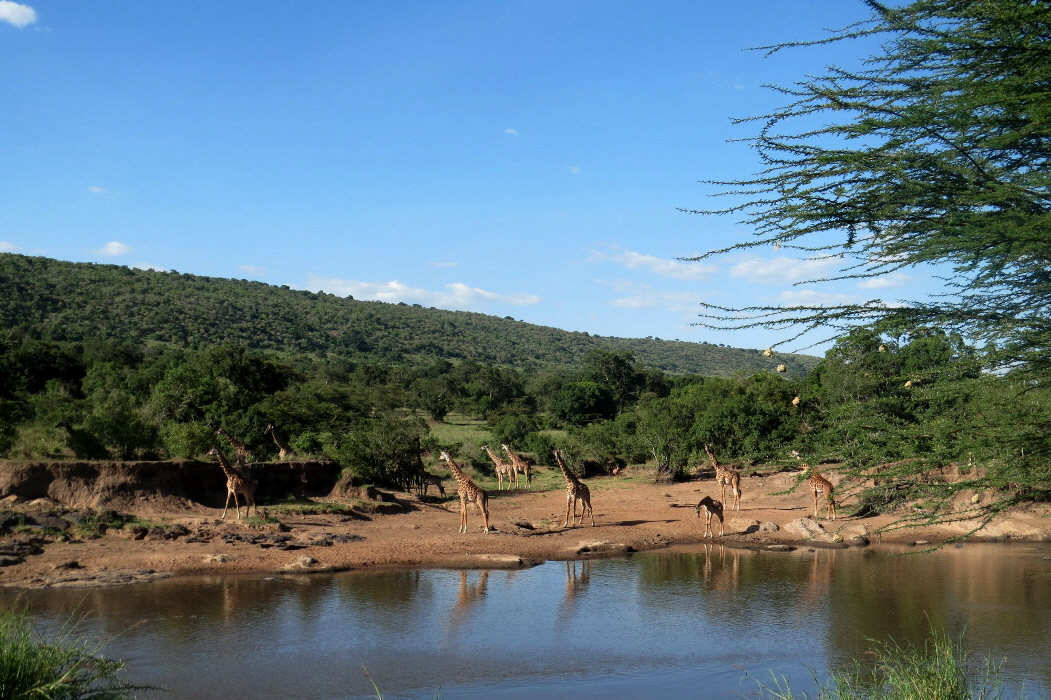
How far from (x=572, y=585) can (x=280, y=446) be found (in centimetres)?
1121

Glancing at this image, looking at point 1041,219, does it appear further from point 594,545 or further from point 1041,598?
point 594,545

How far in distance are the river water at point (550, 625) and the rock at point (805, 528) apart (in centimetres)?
311

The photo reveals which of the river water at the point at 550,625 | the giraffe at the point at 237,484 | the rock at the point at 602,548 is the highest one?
the giraffe at the point at 237,484

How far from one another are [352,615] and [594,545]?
6.83m

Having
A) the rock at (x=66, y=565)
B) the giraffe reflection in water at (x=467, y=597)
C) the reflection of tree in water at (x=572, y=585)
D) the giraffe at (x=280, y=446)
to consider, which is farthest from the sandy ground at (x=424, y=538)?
the giraffe at (x=280, y=446)

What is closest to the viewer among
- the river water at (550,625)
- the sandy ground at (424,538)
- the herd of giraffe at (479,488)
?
the river water at (550,625)

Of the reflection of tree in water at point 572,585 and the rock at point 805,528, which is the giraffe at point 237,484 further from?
the rock at point 805,528

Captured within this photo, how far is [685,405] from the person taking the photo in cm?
3416

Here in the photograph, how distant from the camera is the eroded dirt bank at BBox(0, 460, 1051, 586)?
47.8 feet

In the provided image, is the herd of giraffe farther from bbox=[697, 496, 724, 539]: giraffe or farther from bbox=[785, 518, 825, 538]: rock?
bbox=[785, 518, 825, 538]: rock

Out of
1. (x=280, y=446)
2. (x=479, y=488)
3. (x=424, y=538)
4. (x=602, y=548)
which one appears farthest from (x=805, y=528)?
(x=280, y=446)

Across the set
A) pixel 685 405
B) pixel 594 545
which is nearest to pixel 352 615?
pixel 594 545

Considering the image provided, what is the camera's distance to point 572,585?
48.4 feet

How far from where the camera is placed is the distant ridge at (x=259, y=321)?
5972 cm
